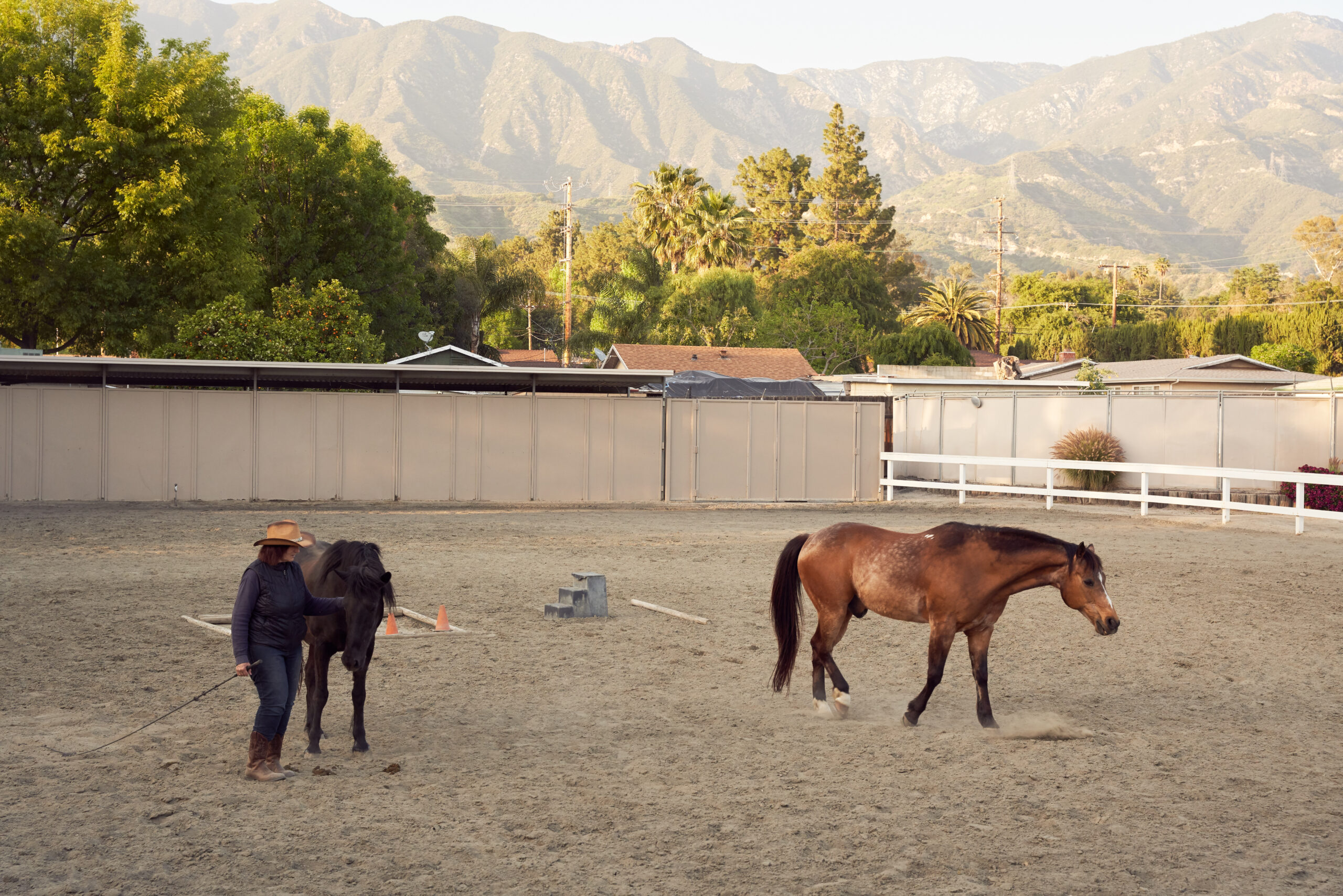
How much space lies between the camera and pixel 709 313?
6944 cm

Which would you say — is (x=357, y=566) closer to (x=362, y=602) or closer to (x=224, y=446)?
(x=362, y=602)

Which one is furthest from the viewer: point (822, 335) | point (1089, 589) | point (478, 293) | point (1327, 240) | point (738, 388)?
point (1327, 240)

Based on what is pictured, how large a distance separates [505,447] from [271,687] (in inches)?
957

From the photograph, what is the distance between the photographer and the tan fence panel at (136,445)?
92.8 feet

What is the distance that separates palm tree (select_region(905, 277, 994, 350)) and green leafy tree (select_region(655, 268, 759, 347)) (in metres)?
24.5

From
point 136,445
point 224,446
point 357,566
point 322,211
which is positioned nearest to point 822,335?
point 322,211

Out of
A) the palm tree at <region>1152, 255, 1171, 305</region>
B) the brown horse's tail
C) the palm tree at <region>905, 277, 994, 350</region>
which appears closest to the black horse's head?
the brown horse's tail

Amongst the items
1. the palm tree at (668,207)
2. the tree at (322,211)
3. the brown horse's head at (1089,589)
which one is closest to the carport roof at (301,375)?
the tree at (322,211)

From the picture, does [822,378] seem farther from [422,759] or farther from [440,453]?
[422,759]

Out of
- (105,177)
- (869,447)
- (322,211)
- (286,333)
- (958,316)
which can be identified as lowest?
(869,447)

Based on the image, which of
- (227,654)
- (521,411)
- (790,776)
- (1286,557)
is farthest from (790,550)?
(521,411)

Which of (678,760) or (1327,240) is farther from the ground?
(1327,240)

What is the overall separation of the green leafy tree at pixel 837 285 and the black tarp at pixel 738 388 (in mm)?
44961

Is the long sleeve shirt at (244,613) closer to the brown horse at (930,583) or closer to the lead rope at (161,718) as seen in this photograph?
the lead rope at (161,718)
